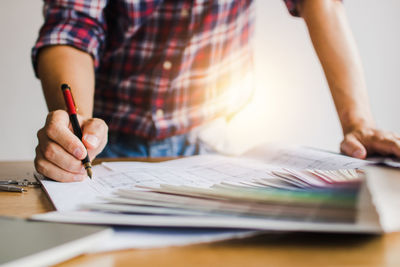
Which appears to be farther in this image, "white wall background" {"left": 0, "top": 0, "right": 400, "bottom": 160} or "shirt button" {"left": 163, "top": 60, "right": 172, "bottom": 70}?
"white wall background" {"left": 0, "top": 0, "right": 400, "bottom": 160}

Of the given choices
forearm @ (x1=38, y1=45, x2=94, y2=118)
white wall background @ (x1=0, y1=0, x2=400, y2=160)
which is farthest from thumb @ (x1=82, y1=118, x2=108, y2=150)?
white wall background @ (x1=0, y1=0, x2=400, y2=160)

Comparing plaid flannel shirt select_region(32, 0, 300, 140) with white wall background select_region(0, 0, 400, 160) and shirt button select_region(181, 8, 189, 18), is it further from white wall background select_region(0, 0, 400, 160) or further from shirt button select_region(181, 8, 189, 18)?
white wall background select_region(0, 0, 400, 160)

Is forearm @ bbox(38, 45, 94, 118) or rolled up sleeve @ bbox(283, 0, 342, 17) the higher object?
rolled up sleeve @ bbox(283, 0, 342, 17)

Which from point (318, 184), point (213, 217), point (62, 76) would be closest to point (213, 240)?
point (213, 217)

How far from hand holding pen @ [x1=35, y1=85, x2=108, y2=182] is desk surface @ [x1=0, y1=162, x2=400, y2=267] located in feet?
0.83

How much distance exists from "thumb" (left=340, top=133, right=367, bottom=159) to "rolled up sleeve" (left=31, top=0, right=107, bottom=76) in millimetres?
510

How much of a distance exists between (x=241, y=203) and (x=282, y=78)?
202cm

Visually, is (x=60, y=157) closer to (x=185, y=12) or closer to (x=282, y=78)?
(x=185, y=12)

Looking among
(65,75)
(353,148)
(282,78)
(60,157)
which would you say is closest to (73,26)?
(65,75)

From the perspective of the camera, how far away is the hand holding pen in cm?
48

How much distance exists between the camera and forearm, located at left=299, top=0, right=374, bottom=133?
80 cm

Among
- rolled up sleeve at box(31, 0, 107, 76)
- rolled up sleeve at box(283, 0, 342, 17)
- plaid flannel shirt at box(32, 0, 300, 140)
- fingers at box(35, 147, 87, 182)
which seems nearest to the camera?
fingers at box(35, 147, 87, 182)

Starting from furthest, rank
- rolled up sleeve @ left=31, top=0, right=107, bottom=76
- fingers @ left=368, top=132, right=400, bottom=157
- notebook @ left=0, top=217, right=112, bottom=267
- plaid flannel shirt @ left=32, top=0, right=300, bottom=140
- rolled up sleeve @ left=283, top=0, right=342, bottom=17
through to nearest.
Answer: rolled up sleeve @ left=283, top=0, right=342, bottom=17 → plaid flannel shirt @ left=32, top=0, right=300, bottom=140 → rolled up sleeve @ left=31, top=0, right=107, bottom=76 → fingers @ left=368, top=132, right=400, bottom=157 → notebook @ left=0, top=217, right=112, bottom=267

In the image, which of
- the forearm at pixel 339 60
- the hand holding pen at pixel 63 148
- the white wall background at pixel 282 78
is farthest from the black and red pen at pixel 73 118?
the white wall background at pixel 282 78
